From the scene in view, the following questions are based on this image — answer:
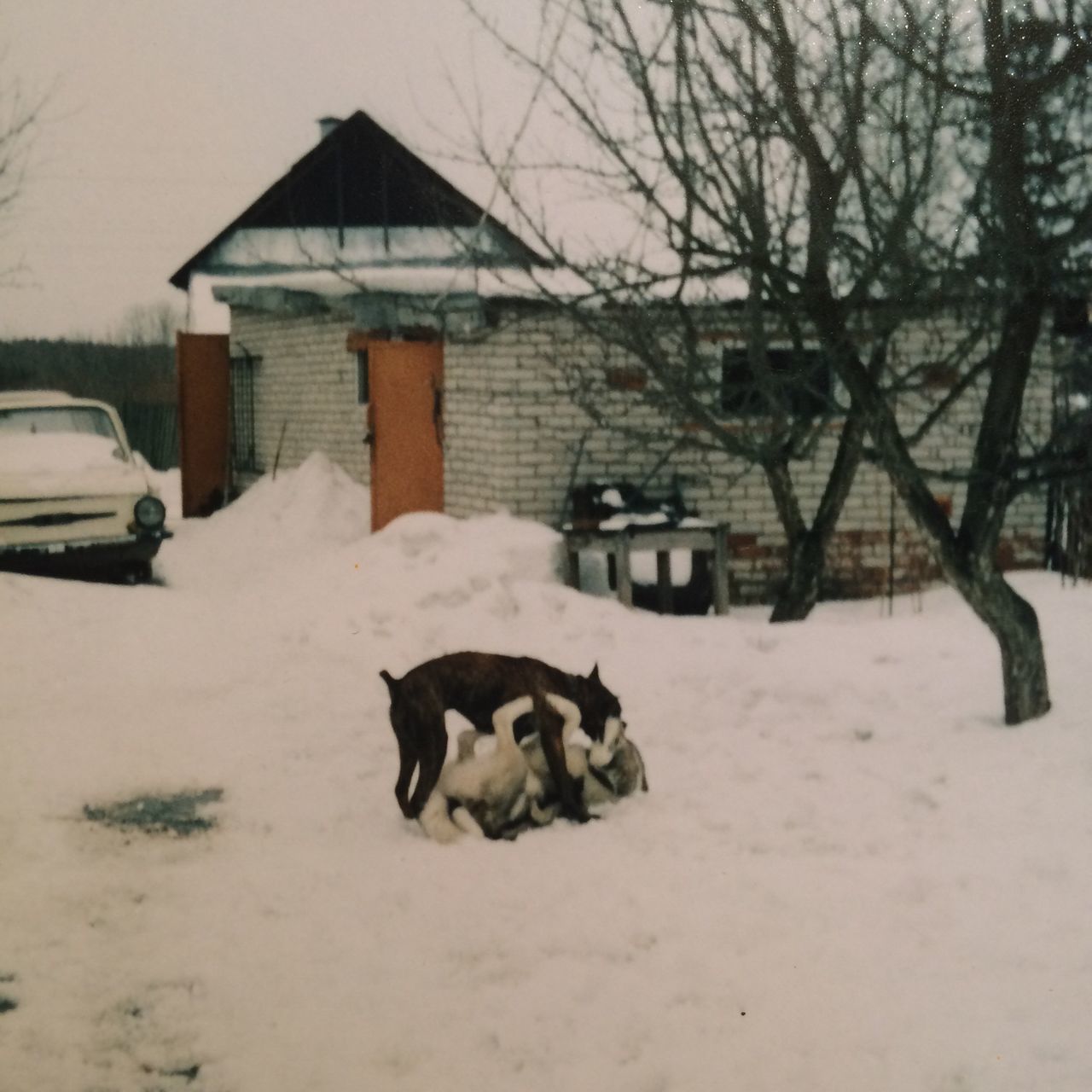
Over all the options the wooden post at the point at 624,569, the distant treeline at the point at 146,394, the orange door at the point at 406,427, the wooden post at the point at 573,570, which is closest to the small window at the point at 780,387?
the wooden post at the point at 624,569

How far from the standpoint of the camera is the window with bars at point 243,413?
1531cm

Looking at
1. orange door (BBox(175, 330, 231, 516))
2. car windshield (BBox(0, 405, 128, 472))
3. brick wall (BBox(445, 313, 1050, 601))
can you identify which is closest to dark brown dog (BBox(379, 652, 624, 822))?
brick wall (BBox(445, 313, 1050, 601))

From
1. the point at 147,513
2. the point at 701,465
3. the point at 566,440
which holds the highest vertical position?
the point at 566,440

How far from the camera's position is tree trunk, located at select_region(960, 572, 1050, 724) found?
532 cm

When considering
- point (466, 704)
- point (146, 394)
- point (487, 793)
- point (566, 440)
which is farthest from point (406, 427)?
point (146, 394)

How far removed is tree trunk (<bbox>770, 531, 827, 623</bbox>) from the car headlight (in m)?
4.58

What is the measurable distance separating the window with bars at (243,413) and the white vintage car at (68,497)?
5053 mm

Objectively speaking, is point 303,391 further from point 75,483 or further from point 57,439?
point 75,483

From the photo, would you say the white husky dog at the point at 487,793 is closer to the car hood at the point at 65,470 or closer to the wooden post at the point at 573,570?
the wooden post at the point at 573,570

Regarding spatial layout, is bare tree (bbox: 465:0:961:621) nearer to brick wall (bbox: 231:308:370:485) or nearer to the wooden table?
the wooden table

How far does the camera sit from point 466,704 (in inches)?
165

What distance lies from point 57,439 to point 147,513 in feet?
4.20

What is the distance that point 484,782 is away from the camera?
4.13m

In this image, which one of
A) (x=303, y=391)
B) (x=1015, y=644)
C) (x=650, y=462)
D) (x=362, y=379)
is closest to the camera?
(x=1015, y=644)
